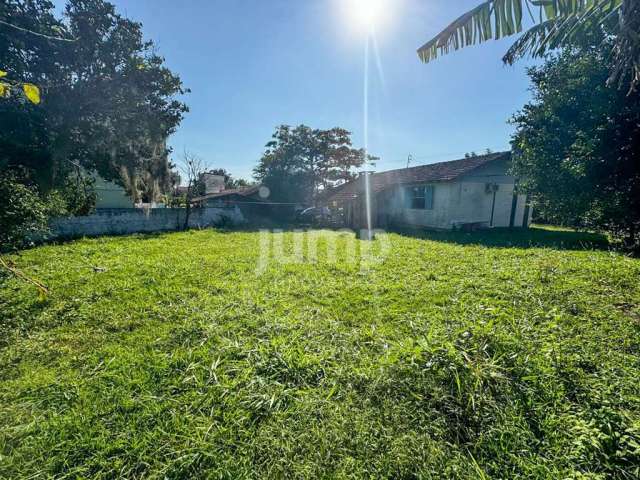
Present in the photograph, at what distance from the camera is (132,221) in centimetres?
1131

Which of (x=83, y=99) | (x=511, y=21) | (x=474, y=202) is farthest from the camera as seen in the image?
(x=474, y=202)

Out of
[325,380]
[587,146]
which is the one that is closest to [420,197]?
[587,146]

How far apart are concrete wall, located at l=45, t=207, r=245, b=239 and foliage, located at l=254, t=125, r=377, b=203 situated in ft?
24.7

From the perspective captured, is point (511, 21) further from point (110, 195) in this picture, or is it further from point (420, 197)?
point (110, 195)

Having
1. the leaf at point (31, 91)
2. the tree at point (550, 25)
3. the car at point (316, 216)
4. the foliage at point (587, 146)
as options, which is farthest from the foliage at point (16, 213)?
the foliage at point (587, 146)

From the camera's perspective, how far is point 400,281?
189 inches

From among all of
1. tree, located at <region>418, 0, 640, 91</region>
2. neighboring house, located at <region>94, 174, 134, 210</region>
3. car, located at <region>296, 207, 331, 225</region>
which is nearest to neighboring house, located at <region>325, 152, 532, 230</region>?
car, located at <region>296, 207, 331, 225</region>

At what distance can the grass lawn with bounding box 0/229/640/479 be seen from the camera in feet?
5.47

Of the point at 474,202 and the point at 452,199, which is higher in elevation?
the point at 452,199

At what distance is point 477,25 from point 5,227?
898cm

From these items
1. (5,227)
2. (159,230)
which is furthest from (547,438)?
(159,230)

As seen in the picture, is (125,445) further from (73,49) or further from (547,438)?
(73,49)

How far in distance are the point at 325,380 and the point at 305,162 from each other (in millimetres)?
23143

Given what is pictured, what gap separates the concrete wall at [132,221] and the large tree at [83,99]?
1196 mm
